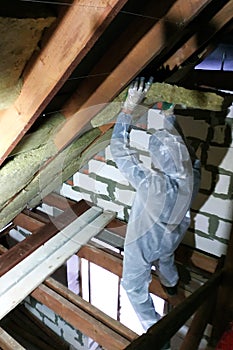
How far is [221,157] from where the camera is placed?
1.90m

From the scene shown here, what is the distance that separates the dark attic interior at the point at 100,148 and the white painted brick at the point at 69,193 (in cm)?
1

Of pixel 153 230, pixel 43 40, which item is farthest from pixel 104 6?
pixel 153 230

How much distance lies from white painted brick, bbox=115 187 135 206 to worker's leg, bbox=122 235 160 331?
0.79 meters

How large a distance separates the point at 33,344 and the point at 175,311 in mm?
Result: 2559

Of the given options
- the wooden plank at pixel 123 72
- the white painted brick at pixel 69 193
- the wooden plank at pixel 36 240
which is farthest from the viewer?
the white painted brick at pixel 69 193

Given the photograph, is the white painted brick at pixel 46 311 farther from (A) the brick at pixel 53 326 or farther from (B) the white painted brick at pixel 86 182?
(B) the white painted brick at pixel 86 182

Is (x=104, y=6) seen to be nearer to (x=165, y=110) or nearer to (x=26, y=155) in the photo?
(x=26, y=155)

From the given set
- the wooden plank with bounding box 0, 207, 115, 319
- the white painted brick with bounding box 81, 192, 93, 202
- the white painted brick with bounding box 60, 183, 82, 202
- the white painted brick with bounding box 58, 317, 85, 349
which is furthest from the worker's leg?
the white painted brick with bounding box 58, 317, 85, 349

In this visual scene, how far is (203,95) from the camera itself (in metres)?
1.42

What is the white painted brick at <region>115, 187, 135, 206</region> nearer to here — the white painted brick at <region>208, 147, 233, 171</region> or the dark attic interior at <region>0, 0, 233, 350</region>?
the dark attic interior at <region>0, 0, 233, 350</region>

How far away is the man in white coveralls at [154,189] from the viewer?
4.91 feet

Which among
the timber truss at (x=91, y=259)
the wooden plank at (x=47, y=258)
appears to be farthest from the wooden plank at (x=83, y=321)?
the wooden plank at (x=47, y=258)

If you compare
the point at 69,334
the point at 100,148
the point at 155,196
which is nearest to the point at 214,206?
the point at 155,196

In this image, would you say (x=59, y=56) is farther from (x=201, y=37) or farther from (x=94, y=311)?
(x=94, y=311)
